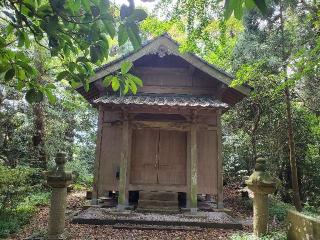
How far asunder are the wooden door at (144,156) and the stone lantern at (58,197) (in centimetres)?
445

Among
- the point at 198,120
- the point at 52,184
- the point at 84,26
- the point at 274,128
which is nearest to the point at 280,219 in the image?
the point at 198,120

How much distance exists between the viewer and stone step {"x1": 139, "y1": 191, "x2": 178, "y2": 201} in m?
10.5

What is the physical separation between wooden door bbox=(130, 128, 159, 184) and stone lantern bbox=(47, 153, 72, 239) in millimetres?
4447

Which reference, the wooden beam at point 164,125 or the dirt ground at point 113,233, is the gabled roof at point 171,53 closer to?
the wooden beam at point 164,125

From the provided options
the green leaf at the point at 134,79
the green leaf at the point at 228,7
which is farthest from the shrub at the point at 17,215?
the green leaf at the point at 228,7

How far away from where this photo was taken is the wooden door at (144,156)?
11070 millimetres

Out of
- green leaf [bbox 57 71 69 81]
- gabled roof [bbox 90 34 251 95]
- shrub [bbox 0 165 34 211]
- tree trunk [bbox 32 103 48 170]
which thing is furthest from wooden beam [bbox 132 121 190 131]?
green leaf [bbox 57 71 69 81]

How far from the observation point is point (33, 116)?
52.9 ft

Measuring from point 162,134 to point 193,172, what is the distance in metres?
2.01

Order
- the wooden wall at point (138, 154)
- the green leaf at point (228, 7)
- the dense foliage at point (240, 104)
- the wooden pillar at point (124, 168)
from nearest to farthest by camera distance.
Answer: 1. the green leaf at point (228, 7)
2. the dense foliage at point (240, 104)
3. the wooden pillar at point (124, 168)
4. the wooden wall at point (138, 154)

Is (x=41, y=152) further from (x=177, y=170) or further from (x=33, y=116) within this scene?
(x=177, y=170)

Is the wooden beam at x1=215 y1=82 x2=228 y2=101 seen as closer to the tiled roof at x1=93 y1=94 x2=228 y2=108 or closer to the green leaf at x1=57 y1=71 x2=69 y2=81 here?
the tiled roof at x1=93 y1=94 x2=228 y2=108

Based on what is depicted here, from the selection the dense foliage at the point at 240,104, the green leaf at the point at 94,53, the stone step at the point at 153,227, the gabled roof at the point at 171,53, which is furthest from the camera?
the gabled roof at the point at 171,53

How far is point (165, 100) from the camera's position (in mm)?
10344
